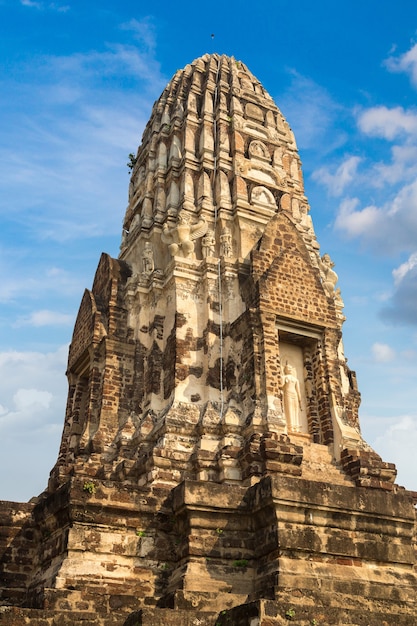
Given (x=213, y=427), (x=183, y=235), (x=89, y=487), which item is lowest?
→ (x=89, y=487)

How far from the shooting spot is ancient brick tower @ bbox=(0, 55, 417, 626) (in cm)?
1041

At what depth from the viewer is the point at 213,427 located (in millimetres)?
14336

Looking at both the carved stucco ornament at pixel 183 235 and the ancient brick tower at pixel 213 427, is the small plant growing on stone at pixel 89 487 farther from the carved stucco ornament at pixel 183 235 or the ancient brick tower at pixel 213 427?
the carved stucco ornament at pixel 183 235

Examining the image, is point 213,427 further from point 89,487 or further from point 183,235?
point 183,235

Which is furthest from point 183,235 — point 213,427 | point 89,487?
point 89,487

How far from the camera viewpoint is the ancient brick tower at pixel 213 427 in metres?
10.4

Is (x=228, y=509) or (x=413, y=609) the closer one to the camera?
(x=413, y=609)

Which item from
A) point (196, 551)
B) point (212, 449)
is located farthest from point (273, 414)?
point (196, 551)

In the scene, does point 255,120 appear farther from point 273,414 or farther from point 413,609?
point 413,609

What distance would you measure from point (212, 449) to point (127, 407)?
3.20 meters

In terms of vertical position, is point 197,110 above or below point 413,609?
above

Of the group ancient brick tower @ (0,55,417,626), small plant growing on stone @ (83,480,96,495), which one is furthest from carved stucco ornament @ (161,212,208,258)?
small plant growing on stone @ (83,480,96,495)

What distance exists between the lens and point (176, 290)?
16.7 m

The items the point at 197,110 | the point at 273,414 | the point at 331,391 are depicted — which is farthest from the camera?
the point at 197,110
